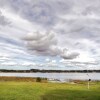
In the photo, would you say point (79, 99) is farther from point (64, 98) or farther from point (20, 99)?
point (20, 99)

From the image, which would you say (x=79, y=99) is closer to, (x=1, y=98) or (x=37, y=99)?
(x=37, y=99)

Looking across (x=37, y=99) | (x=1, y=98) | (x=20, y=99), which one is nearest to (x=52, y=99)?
(x=37, y=99)

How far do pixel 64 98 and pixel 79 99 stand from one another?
1.86 m

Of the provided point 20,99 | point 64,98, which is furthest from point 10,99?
point 64,98

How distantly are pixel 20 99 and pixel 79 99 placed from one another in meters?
6.95

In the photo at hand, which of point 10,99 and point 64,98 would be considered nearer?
point 10,99

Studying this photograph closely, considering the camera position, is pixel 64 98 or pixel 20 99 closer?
pixel 20 99

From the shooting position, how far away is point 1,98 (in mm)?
29000

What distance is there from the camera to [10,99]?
28453 mm

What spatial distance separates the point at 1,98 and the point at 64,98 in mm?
7497

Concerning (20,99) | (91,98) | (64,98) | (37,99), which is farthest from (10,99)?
(91,98)

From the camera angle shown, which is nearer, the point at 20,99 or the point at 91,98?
the point at 20,99

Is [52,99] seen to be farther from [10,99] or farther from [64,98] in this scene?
[10,99]

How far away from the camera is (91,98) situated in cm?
3155
